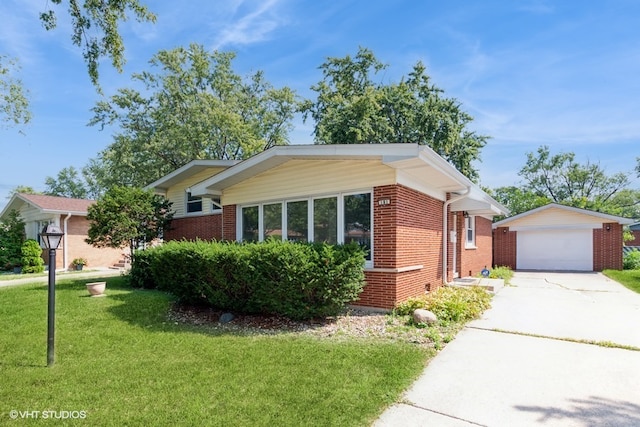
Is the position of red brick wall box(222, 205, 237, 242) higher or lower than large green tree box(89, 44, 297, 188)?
lower

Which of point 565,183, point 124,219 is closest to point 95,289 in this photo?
point 124,219

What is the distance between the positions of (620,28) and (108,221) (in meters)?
13.9

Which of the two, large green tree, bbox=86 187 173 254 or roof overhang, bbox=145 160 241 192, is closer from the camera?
large green tree, bbox=86 187 173 254

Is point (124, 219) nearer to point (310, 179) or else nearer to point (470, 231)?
point (310, 179)

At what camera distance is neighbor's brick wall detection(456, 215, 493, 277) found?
11891mm

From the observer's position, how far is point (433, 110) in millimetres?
22391

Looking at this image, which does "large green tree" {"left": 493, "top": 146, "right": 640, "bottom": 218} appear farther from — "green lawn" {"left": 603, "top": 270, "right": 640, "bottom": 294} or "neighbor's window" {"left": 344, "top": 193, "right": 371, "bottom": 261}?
"neighbor's window" {"left": 344, "top": 193, "right": 371, "bottom": 261}

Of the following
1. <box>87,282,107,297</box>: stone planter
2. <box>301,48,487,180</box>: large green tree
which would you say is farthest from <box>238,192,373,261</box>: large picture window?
<box>301,48,487,180</box>: large green tree

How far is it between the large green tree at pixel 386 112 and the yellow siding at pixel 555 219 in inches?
220

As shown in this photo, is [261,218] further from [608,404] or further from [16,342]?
[608,404]

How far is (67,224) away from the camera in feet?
57.3

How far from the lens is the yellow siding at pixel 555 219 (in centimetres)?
1738

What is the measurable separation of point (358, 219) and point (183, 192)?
944 centimetres

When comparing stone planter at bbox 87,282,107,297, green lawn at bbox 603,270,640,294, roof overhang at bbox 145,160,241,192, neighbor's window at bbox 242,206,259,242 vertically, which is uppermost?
roof overhang at bbox 145,160,241,192
